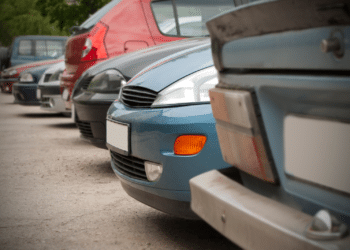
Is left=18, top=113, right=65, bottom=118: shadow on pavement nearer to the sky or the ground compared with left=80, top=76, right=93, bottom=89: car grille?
nearer to the ground

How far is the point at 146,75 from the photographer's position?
3.21 meters

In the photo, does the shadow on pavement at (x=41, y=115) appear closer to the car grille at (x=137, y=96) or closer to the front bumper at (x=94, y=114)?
the front bumper at (x=94, y=114)

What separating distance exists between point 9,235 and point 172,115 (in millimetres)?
1304

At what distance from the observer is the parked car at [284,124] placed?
1.39 metres

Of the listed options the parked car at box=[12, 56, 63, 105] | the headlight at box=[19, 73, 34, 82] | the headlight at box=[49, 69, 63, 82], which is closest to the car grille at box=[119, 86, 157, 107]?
the headlight at box=[49, 69, 63, 82]

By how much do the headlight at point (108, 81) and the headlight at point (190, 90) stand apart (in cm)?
145

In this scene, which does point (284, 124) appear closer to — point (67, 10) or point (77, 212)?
point (77, 212)

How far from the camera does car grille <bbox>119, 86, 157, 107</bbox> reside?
2998 mm

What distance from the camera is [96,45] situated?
5.91 metres

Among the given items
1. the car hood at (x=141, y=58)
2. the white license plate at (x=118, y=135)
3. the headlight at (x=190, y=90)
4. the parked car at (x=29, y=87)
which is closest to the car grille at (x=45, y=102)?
the parked car at (x=29, y=87)

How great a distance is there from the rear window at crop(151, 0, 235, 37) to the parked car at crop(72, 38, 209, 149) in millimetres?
927

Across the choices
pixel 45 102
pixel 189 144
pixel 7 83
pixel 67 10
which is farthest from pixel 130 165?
pixel 67 10

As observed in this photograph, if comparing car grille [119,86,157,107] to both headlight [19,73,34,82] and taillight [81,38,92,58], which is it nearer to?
taillight [81,38,92,58]

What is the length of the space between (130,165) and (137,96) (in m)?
0.44
